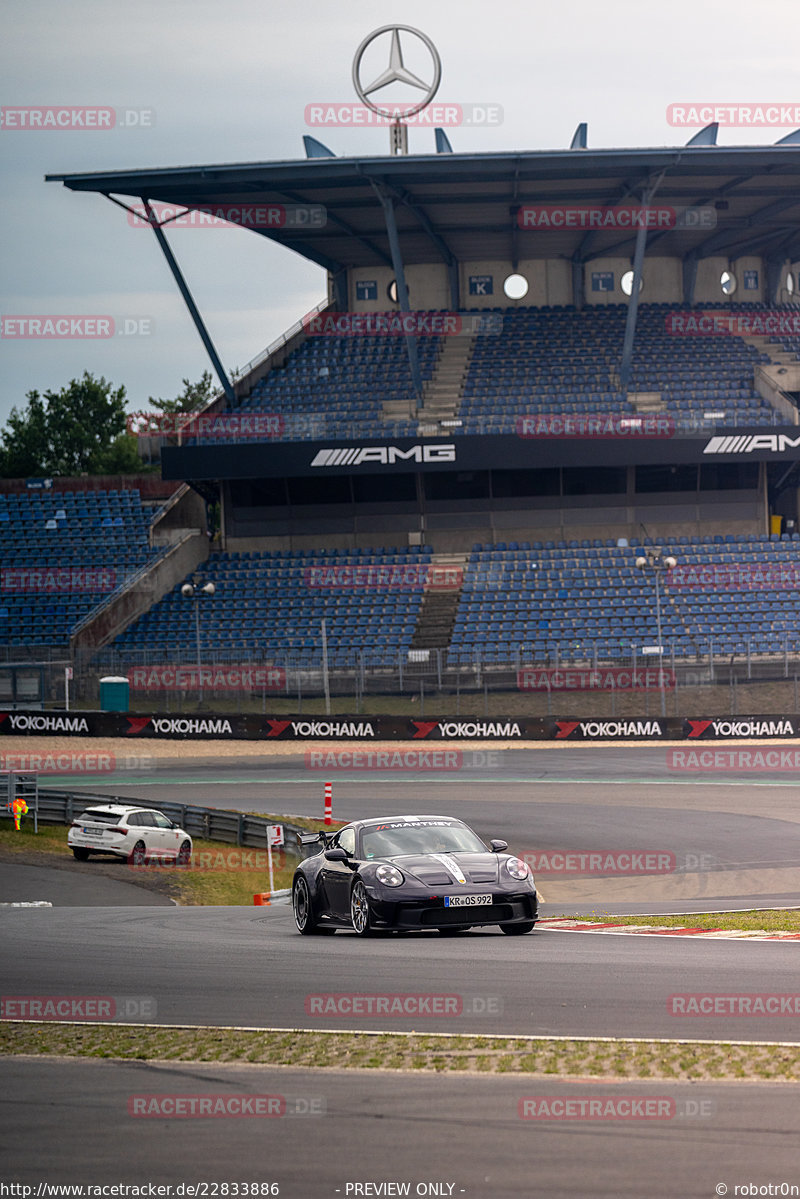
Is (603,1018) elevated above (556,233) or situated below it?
below

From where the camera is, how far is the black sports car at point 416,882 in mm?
11836

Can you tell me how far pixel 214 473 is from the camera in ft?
170

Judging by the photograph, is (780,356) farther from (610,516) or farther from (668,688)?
(668,688)

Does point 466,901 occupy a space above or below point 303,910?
above

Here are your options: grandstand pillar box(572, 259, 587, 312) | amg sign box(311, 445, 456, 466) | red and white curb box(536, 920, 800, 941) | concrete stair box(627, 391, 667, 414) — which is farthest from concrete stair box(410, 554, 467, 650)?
red and white curb box(536, 920, 800, 941)

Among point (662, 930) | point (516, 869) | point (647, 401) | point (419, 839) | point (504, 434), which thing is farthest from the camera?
point (647, 401)

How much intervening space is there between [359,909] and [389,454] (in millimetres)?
39051

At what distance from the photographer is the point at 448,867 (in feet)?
39.6

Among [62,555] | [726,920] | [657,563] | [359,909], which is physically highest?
[62,555]

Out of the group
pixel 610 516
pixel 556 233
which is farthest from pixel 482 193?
pixel 610 516

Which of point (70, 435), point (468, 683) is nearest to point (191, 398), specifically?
point (70, 435)

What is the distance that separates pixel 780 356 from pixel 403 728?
25910mm

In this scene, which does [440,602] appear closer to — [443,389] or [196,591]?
[196,591]

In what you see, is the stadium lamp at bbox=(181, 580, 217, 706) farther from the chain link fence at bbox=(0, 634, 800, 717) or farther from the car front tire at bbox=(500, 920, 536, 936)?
the car front tire at bbox=(500, 920, 536, 936)
